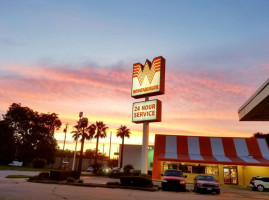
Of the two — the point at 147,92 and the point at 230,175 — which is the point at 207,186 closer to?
the point at 147,92

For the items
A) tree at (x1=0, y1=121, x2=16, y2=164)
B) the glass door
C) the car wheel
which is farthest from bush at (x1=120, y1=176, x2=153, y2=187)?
tree at (x1=0, y1=121, x2=16, y2=164)

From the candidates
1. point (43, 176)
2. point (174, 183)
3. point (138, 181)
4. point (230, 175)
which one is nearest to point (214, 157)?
point (230, 175)

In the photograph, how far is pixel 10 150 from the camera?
58.1m

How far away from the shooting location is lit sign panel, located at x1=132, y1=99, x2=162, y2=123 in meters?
23.8

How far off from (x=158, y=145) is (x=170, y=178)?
54.5 ft

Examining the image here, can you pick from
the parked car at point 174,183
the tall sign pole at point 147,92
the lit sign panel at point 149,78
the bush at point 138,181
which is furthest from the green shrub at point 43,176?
the lit sign panel at point 149,78

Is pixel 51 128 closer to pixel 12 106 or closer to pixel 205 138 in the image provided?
pixel 12 106

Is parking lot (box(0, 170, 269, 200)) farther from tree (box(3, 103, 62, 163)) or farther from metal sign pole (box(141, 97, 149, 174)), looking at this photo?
tree (box(3, 103, 62, 163))

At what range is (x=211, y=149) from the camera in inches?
1353

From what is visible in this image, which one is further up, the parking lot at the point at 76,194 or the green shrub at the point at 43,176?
the green shrub at the point at 43,176

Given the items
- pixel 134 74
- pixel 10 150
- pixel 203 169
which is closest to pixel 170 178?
pixel 134 74

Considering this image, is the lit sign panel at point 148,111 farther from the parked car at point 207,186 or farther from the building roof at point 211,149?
the building roof at point 211,149

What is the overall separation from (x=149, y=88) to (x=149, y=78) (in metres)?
1.13

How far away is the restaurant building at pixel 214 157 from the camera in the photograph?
1203 inches
